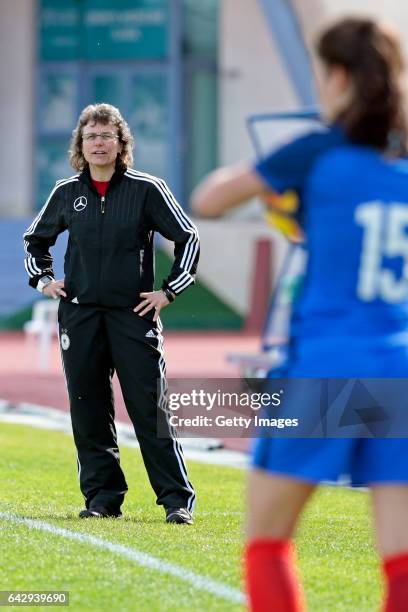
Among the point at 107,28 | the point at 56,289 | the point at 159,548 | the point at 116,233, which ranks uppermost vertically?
the point at 107,28

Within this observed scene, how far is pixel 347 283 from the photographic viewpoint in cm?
384

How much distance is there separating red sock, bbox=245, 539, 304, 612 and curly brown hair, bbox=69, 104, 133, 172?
3866 mm

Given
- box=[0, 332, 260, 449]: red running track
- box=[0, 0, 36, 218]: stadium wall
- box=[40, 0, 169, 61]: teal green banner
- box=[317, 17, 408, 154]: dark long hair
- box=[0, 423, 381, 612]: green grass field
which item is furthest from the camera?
box=[0, 0, 36, 218]: stadium wall

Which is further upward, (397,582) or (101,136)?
(101,136)

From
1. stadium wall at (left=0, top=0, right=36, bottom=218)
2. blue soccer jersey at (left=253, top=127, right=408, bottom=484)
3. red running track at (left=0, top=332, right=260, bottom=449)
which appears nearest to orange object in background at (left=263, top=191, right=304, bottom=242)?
blue soccer jersey at (left=253, top=127, right=408, bottom=484)

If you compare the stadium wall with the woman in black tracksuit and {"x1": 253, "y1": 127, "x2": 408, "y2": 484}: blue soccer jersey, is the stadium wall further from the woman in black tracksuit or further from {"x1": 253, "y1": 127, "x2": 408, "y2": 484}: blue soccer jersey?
{"x1": 253, "y1": 127, "x2": 408, "y2": 484}: blue soccer jersey

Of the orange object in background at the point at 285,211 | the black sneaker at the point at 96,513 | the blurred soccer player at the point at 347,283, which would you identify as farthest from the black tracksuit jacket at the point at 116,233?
the blurred soccer player at the point at 347,283

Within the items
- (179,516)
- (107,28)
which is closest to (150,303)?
(179,516)

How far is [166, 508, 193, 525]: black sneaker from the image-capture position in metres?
7.37

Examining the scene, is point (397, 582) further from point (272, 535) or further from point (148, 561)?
point (148, 561)

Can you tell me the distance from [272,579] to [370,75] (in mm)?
1332

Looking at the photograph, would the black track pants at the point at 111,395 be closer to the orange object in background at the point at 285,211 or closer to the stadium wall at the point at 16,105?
the orange object in background at the point at 285,211

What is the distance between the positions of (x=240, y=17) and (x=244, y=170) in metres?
28.2

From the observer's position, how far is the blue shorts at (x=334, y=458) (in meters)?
3.82
